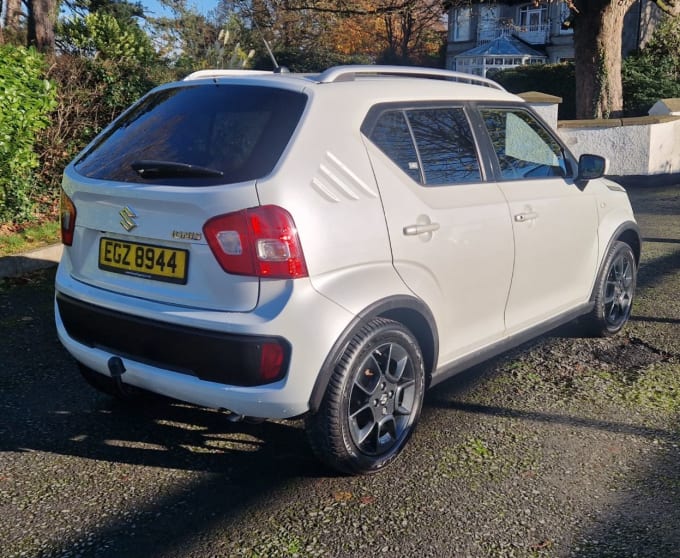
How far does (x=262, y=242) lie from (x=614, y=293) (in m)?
3.35

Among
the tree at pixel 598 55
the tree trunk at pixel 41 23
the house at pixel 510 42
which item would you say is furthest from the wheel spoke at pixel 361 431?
the house at pixel 510 42

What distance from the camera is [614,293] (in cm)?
525

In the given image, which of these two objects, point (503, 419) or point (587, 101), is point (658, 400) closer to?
point (503, 419)

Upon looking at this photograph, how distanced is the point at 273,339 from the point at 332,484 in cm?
86

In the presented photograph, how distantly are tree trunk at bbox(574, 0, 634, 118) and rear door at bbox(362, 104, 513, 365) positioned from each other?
13.1m

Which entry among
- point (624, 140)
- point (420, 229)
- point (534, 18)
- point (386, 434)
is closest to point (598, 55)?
point (624, 140)

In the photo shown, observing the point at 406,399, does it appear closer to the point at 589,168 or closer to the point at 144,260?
the point at 144,260

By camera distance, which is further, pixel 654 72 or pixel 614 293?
pixel 654 72

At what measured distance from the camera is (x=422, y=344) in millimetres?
3561

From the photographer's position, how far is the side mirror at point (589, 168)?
4629 millimetres

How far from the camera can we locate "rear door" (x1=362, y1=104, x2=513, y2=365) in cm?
333

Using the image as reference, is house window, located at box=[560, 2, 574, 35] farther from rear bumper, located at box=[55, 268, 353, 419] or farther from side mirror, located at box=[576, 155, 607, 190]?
rear bumper, located at box=[55, 268, 353, 419]

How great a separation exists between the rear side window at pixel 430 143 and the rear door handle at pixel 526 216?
34 cm

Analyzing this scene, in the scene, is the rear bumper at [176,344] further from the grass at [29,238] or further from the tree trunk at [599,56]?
the tree trunk at [599,56]
